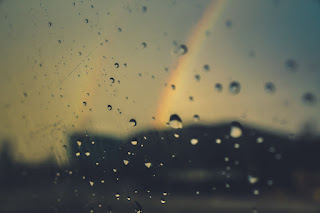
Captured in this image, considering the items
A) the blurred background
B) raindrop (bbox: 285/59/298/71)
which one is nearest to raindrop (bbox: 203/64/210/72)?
the blurred background

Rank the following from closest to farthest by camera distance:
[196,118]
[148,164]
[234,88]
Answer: [234,88] → [196,118] → [148,164]

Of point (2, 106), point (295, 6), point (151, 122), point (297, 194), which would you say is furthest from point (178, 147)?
point (2, 106)

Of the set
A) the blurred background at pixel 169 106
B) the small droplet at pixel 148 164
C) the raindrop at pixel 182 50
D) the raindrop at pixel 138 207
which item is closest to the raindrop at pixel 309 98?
the blurred background at pixel 169 106

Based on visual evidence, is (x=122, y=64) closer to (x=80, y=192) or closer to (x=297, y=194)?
(x=80, y=192)

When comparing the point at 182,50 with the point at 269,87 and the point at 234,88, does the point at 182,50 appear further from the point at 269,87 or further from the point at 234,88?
the point at 269,87

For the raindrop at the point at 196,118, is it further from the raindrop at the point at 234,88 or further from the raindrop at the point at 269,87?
the raindrop at the point at 269,87

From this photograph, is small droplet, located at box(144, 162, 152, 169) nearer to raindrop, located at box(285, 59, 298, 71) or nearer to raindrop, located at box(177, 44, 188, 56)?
raindrop, located at box(177, 44, 188, 56)

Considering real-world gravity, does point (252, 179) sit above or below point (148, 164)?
below

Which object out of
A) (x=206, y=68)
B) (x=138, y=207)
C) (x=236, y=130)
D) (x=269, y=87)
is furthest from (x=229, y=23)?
(x=138, y=207)
